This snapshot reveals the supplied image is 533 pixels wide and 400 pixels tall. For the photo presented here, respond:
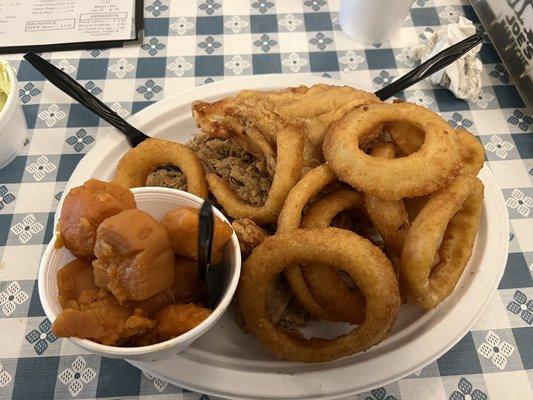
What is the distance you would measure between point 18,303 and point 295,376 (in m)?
0.73

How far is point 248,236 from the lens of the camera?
100cm

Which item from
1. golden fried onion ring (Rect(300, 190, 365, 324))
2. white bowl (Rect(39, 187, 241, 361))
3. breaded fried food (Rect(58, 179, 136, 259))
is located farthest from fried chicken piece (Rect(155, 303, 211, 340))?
golden fried onion ring (Rect(300, 190, 365, 324))

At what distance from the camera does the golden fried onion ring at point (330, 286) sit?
39.2 inches

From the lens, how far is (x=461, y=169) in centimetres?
104

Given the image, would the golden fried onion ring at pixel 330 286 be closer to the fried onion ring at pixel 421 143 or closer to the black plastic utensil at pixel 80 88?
the fried onion ring at pixel 421 143

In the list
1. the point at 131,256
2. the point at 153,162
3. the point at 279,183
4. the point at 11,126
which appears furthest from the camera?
the point at 11,126

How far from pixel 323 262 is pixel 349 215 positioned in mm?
223

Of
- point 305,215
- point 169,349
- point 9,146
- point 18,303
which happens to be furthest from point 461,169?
point 9,146

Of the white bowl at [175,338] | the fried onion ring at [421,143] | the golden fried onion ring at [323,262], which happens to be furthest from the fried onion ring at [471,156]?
the white bowl at [175,338]

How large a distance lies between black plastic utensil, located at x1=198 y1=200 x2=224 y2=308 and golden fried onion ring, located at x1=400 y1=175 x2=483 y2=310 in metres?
0.39

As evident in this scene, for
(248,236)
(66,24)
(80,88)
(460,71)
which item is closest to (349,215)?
(248,236)

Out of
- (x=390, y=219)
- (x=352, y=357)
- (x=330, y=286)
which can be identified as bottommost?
(x=352, y=357)

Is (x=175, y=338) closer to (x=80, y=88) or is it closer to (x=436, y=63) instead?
(x=80, y=88)

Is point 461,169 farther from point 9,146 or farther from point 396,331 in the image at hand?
point 9,146
